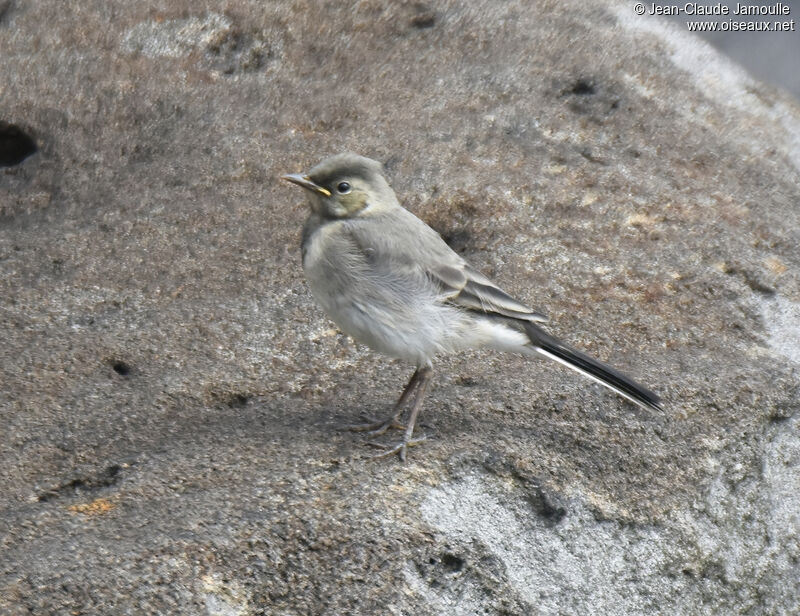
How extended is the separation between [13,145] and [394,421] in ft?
10.1

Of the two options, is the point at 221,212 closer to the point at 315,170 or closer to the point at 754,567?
the point at 315,170

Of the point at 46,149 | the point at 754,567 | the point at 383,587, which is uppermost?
the point at 46,149

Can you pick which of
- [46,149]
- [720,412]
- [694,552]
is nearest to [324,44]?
[46,149]

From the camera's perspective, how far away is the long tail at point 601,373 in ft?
13.6

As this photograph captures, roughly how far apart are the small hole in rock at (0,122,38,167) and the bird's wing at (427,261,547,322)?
2.77m

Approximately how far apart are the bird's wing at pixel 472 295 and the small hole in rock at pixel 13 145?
2774 mm

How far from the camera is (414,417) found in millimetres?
4168

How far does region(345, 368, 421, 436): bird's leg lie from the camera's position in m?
4.18

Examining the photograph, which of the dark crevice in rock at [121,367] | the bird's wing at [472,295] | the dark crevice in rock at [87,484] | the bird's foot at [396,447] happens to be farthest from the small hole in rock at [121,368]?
the bird's wing at [472,295]

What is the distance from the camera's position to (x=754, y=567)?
4281 millimetres

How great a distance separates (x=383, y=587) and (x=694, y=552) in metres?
1.34

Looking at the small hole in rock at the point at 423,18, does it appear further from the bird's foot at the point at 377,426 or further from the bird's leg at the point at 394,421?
the bird's foot at the point at 377,426

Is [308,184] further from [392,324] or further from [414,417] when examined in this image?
[414,417]

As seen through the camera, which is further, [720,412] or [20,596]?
[720,412]
